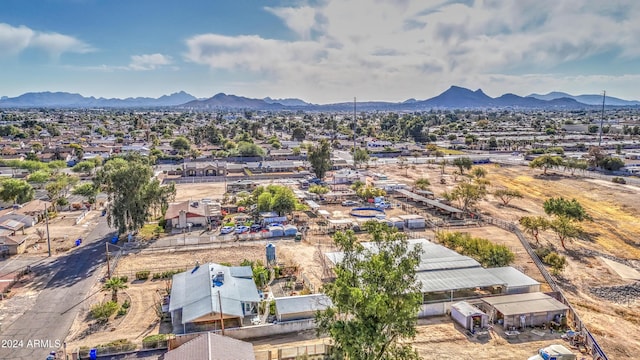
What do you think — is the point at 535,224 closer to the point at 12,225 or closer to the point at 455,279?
the point at 455,279

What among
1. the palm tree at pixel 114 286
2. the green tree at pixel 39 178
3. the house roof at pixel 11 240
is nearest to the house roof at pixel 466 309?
the palm tree at pixel 114 286

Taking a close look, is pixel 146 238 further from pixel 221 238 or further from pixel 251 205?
pixel 251 205

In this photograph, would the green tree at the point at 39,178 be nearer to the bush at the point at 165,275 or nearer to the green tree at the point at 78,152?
the green tree at the point at 78,152

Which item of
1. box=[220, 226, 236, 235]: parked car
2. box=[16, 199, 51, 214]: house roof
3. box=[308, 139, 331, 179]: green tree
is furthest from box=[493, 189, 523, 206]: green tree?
box=[16, 199, 51, 214]: house roof

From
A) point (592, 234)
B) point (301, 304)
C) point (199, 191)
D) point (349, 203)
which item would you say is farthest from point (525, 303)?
point (199, 191)

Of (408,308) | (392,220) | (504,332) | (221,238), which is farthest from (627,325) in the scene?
(221,238)

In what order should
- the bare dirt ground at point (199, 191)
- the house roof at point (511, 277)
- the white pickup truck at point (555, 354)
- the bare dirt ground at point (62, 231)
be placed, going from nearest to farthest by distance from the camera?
the white pickup truck at point (555, 354) → the house roof at point (511, 277) → the bare dirt ground at point (62, 231) → the bare dirt ground at point (199, 191)
